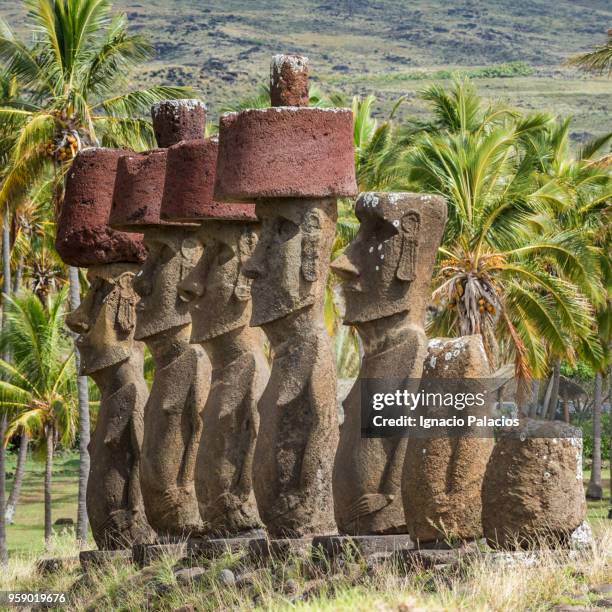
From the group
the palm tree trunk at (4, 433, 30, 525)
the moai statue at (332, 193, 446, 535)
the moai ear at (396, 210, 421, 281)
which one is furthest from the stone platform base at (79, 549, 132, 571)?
the palm tree trunk at (4, 433, 30, 525)

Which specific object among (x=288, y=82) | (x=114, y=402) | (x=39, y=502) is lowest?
(x=39, y=502)

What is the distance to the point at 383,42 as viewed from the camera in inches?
4695

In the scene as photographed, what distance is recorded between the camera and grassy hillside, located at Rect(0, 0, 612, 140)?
300 ft

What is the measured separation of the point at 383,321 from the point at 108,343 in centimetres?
452

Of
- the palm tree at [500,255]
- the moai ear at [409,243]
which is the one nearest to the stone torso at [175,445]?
the moai ear at [409,243]

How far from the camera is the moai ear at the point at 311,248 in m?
11.7

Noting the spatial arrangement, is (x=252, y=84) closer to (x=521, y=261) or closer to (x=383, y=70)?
(x=383, y=70)

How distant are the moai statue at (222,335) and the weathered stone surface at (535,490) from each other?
353cm

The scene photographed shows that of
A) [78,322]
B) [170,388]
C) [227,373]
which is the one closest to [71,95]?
[78,322]

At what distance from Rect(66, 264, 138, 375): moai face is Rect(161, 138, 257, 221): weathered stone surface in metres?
1.76

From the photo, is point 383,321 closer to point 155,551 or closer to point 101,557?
point 155,551

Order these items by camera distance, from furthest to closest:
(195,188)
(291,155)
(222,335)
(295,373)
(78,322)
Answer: (78,322) < (195,188) < (222,335) < (291,155) < (295,373)

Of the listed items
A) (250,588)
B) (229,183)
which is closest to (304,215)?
(229,183)

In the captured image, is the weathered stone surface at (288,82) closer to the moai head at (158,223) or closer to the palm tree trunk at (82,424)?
the moai head at (158,223)
